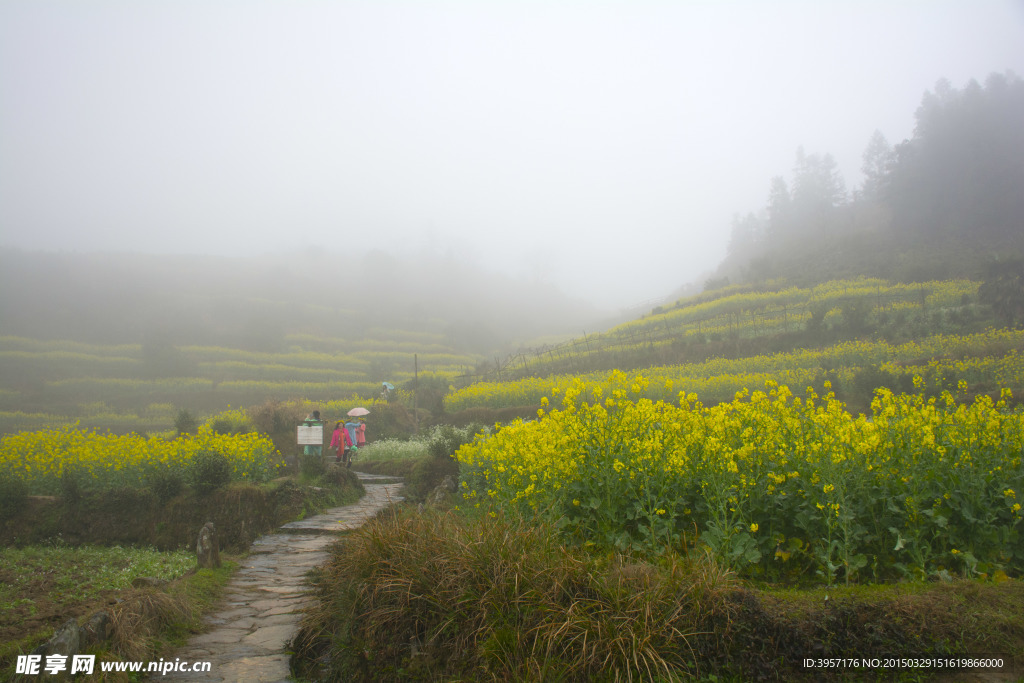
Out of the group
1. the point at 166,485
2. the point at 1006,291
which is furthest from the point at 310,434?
the point at 1006,291

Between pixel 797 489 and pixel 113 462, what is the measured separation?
33.4ft

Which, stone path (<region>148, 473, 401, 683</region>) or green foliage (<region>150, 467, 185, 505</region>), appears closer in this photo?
stone path (<region>148, 473, 401, 683</region>)

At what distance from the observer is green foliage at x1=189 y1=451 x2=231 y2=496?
8.00m

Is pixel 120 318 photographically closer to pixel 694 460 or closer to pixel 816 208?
pixel 694 460

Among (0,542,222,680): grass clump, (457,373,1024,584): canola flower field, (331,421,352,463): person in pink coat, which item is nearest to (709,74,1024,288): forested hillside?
(457,373,1024,584): canola flower field

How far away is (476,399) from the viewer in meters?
19.9

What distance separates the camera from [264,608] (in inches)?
205

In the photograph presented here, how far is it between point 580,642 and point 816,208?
64.1 metres

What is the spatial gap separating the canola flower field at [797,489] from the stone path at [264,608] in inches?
93.9

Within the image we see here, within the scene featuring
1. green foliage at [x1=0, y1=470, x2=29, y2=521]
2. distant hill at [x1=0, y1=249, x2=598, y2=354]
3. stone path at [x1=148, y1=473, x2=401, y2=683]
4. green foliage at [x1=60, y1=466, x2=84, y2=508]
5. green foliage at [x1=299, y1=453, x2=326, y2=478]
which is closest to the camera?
stone path at [x1=148, y1=473, x2=401, y2=683]

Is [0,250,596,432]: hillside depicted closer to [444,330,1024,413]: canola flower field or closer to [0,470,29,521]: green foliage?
[444,330,1024,413]: canola flower field

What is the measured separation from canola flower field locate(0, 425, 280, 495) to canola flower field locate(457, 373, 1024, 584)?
21.3 feet

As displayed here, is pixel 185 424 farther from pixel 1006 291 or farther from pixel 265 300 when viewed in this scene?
pixel 265 300

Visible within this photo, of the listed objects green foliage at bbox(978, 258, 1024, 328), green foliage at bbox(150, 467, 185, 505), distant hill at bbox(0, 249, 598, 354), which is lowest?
green foliage at bbox(150, 467, 185, 505)
